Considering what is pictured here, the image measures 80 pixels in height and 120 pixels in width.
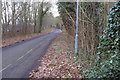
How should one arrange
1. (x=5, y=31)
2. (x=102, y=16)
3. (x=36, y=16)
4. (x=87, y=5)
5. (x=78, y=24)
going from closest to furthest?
(x=102, y=16) → (x=87, y=5) → (x=78, y=24) → (x=5, y=31) → (x=36, y=16)

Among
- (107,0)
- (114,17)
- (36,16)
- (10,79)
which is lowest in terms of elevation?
(10,79)

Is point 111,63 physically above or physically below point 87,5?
below

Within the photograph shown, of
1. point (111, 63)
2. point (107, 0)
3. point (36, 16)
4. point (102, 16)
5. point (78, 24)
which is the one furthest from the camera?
point (36, 16)

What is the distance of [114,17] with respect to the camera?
2.78m

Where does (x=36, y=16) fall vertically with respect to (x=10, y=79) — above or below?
above

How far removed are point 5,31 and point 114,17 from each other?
Answer: 62.0 feet

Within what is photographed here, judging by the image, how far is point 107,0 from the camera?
3.60 meters

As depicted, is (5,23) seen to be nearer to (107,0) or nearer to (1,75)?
(1,75)

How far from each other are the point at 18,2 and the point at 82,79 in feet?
61.4

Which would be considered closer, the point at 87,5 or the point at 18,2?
the point at 87,5

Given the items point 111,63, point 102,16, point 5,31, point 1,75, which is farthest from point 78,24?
point 5,31

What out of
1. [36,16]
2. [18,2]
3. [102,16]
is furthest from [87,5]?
[36,16]

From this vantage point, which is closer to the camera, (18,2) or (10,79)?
(10,79)

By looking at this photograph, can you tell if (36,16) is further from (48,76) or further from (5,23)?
(48,76)
